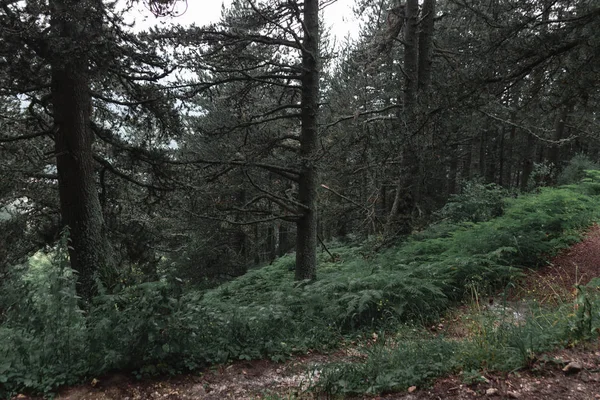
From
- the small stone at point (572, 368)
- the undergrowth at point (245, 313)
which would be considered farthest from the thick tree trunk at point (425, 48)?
the small stone at point (572, 368)

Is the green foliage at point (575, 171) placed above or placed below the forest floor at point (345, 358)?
above

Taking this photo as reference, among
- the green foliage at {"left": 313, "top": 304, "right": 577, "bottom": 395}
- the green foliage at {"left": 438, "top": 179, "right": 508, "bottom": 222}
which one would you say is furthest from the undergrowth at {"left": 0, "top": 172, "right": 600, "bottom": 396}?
the green foliage at {"left": 438, "top": 179, "right": 508, "bottom": 222}

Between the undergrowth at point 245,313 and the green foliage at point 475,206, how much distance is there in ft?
6.97

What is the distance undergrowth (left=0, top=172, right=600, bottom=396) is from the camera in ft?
12.0

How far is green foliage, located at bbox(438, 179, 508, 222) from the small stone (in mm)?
7532

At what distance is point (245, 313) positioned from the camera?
519 centimetres

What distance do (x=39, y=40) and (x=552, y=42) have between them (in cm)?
709

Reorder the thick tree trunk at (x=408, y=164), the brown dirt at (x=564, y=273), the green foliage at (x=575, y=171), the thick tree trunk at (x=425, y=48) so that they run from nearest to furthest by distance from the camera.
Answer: the brown dirt at (x=564, y=273) → the thick tree trunk at (x=408, y=164) → the thick tree trunk at (x=425, y=48) → the green foliage at (x=575, y=171)

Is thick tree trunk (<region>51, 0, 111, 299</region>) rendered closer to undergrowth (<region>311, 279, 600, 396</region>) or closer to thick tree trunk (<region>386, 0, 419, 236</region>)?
undergrowth (<region>311, 279, 600, 396</region>)

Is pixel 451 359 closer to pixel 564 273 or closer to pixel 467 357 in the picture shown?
pixel 467 357

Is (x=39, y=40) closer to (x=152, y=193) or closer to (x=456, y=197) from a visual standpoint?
(x=152, y=193)

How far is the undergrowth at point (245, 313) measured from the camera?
12.0ft

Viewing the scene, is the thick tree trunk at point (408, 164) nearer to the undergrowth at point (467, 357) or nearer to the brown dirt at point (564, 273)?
the brown dirt at point (564, 273)

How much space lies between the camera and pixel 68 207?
18.8ft
